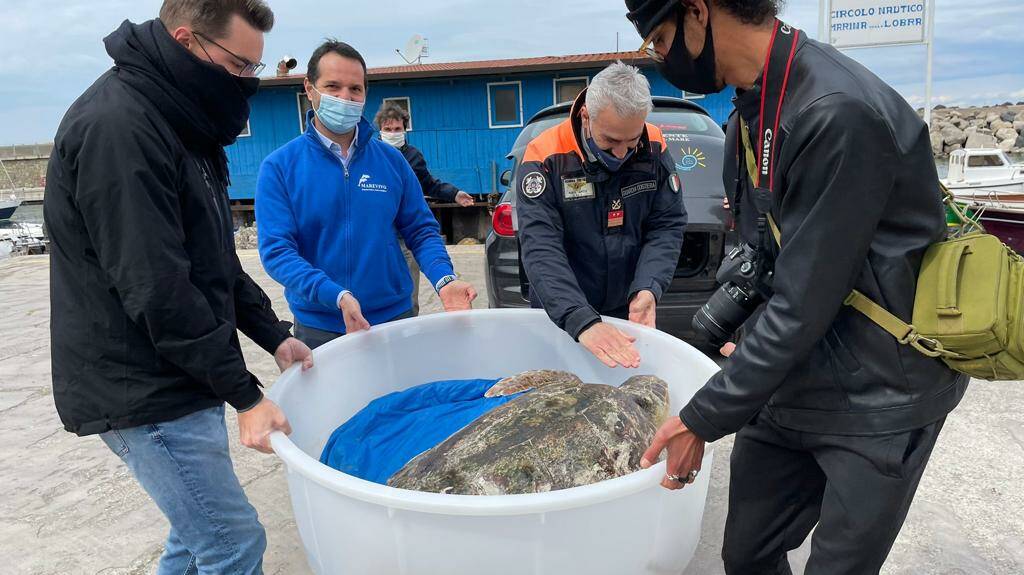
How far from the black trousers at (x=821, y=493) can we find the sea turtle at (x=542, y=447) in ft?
1.41

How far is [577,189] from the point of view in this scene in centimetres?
251

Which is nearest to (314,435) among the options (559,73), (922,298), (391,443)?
(391,443)

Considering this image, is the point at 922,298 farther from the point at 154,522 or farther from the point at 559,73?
the point at 559,73

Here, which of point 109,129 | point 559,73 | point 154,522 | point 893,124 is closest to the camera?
point 893,124

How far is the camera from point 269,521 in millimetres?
2562

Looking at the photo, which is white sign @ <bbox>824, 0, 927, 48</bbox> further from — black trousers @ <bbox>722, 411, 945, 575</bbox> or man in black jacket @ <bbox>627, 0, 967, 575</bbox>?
black trousers @ <bbox>722, 411, 945, 575</bbox>

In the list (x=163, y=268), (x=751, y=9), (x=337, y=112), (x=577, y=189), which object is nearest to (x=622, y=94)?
(x=577, y=189)

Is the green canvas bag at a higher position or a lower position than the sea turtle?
higher

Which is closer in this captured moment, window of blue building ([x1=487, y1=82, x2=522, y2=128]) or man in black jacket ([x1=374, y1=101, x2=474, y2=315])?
man in black jacket ([x1=374, y1=101, x2=474, y2=315])

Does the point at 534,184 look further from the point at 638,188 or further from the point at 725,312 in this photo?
the point at 725,312

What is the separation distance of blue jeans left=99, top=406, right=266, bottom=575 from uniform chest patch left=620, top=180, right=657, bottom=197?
1.76m

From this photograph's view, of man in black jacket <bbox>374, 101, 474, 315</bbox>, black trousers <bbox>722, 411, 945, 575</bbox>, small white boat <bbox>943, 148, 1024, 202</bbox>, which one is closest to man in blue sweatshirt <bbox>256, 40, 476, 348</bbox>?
black trousers <bbox>722, 411, 945, 575</bbox>

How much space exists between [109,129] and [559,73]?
1338 centimetres

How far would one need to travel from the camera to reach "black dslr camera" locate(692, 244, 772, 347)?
143 centimetres
